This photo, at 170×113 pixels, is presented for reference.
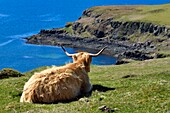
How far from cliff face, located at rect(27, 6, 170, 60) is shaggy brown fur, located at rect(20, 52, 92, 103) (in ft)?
381

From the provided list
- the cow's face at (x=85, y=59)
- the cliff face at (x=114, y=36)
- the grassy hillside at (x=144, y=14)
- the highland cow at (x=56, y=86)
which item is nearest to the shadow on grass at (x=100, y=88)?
the highland cow at (x=56, y=86)

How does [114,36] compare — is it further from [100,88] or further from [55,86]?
[55,86]

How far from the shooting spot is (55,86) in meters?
15.5

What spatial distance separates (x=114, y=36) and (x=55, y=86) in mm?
155706

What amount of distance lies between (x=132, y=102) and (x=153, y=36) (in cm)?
14752

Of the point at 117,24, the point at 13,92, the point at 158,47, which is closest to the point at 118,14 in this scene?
the point at 117,24

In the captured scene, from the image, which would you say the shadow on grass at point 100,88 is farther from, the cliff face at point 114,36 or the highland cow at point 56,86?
the cliff face at point 114,36

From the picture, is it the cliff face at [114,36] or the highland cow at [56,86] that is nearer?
the highland cow at [56,86]

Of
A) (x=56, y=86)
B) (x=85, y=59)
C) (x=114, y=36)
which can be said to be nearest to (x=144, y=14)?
(x=114, y=36)

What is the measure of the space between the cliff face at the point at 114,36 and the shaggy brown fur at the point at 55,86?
116 metres

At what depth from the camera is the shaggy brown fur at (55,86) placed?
50.1ft

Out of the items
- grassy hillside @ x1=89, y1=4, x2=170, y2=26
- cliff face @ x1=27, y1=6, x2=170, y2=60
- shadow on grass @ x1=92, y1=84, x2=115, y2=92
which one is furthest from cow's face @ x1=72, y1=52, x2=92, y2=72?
grassy hillside @ x1=89, y1=4, x2=170, y2=26

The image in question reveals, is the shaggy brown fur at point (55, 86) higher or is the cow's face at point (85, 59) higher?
the cow's face at point (85, 59)

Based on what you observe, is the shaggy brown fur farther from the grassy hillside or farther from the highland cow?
the grassy hillside
